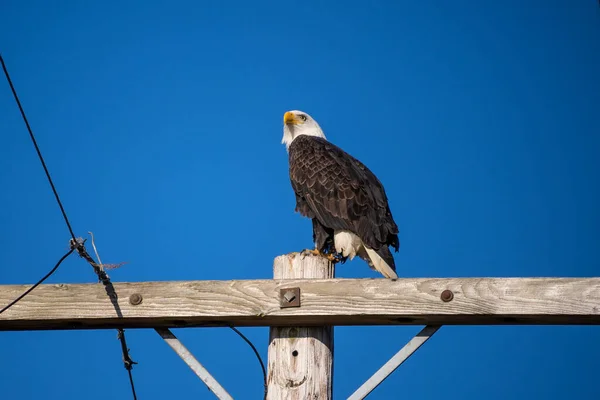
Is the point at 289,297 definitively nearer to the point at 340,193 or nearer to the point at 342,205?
the point at 342,205

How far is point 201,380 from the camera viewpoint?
9.80 feet

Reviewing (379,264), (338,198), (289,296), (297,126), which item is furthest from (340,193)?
(289,296)

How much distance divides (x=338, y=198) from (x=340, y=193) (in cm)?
5

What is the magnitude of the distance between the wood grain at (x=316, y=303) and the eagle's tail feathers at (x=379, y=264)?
160cm

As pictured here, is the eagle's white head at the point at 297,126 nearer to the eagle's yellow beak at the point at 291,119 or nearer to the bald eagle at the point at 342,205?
the eagle's yellow beak at the point at 291,119

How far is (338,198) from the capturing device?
5789mm

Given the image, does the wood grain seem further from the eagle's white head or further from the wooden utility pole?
→ the eagle's white head

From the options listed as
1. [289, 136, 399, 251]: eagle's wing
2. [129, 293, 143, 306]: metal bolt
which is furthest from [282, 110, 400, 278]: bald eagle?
[129, 293, 143, 306]: metal bolt

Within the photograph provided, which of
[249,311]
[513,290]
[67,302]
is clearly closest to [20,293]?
[67,302]

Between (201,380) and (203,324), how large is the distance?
10.2 inches

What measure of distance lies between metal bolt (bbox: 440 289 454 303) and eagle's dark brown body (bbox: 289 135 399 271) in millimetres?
1899

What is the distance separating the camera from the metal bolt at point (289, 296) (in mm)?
3020

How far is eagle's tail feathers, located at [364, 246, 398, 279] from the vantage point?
4.70 metres

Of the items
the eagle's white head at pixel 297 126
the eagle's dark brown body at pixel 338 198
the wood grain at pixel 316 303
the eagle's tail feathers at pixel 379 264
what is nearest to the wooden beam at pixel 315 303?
the wood grain at pixel 316 303
